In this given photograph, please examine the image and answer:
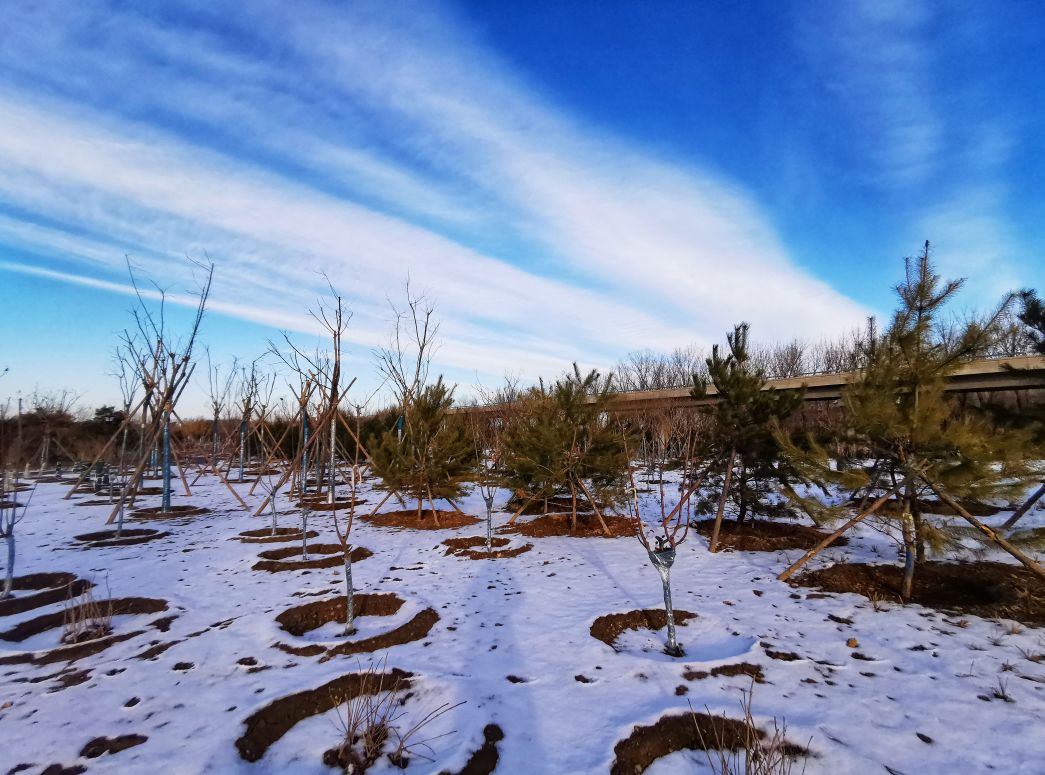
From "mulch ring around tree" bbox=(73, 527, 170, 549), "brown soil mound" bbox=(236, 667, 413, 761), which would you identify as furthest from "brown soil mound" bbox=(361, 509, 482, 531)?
"brown soil mound" bbox=(236, 667, 413, 761)

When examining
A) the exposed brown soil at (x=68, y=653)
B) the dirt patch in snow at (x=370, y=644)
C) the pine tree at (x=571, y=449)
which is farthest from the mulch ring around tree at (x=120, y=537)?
the pine tree at (x=571, y=449)

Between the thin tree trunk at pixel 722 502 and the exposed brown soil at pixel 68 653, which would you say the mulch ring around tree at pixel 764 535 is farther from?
the exposed brown soil at pixel 68 653

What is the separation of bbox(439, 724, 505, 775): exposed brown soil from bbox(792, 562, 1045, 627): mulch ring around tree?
159 inches

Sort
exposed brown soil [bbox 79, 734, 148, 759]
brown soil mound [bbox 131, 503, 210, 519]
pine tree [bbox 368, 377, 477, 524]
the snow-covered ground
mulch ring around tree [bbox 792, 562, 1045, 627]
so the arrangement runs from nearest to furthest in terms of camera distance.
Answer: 1. the snow-covered ground
2. exposed brown soil [bbox 79, 734, 148, 759]
3. mulch ring around tree [bbox 792, 562, 1045, 627]
4. pine tree [bbox 368, 377, 477, 524]
5. brown soil mound [bbox 131, 503, 210, 519]

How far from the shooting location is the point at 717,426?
750cm

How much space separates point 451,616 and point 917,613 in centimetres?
441

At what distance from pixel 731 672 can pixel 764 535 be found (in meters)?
4.74

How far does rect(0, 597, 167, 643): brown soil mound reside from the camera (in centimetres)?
467

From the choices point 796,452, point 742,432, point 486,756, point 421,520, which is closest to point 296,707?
point 486,756

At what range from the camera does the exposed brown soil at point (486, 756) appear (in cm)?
262

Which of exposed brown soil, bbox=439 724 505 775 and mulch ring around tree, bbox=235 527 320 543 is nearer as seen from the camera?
exposed brown soil, bbox=439 724 505 775

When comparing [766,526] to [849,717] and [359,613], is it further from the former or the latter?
[359,613]

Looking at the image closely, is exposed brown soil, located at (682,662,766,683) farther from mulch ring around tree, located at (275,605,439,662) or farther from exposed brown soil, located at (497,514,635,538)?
exposed brown soil, located at (497,514,635,538)

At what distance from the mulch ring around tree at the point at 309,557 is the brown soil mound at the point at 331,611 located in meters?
1.31
